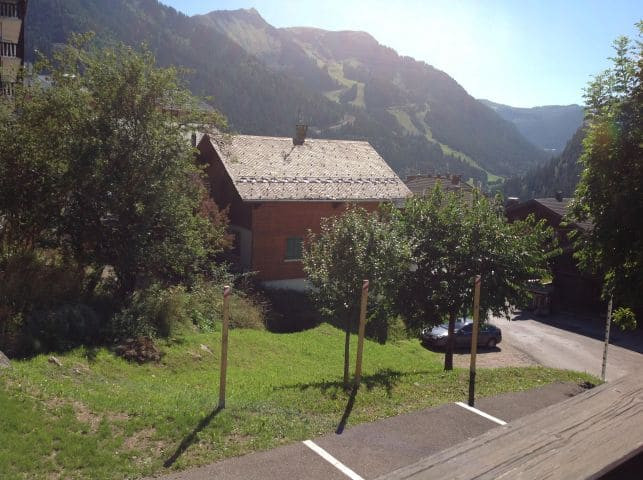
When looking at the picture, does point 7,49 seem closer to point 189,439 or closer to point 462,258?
point 462,258

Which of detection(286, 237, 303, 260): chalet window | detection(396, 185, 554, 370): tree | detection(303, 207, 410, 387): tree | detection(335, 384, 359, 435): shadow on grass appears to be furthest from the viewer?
detection(286, 237, 303, 260): chalet window

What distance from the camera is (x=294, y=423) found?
24.1 feet

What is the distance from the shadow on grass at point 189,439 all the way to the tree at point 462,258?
898cm

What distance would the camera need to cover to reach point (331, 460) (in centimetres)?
610

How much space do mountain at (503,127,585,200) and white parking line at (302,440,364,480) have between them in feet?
383

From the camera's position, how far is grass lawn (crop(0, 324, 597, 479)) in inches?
234

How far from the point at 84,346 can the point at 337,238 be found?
22.7ft

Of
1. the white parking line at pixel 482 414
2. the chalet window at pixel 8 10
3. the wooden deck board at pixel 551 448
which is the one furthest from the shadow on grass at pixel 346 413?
the chalet window at pixel 8 10

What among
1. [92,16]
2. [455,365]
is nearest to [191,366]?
[455,365]

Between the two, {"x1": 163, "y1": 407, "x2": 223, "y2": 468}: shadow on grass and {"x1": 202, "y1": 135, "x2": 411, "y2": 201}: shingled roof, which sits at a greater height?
{"x1": 202, "y1": 135, "x2": 411, "y2": 201}: shingled roof

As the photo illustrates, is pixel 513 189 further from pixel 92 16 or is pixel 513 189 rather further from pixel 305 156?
pixel 92 16

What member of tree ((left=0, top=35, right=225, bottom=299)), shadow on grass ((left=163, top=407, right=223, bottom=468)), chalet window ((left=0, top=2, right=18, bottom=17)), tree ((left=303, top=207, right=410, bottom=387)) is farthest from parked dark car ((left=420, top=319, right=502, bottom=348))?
chalet window ((left=0, top=2, right=18, bottom=17))

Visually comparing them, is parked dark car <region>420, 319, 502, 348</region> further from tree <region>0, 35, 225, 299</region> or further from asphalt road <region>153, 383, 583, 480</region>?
asphalt road <region>153, 383, 583, 480</region>

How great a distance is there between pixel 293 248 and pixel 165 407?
18.7m
